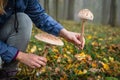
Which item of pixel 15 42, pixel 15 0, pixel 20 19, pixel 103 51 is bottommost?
pixel 103 51

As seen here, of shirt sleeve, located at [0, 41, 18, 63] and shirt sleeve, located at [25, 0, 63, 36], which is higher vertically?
shirt sleeve, located at [25, 0, 63, 36]

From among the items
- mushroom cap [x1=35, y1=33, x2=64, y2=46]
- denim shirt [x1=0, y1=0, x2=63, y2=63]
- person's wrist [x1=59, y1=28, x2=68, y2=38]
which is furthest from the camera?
person's wrist [x1=59, y1=28, x2=68, y2=38]

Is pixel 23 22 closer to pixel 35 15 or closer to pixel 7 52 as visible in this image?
pixel 35 15

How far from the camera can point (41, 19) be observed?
10.3ft

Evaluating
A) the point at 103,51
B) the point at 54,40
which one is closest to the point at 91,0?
the point at 103,51

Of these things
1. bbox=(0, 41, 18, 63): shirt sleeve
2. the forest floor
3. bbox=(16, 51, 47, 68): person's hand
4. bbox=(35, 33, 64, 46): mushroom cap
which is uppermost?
bbox=(35, 33, 64, 46): mushroom cap

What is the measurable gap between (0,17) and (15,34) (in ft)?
0.74

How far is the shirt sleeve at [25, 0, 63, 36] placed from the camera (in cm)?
309

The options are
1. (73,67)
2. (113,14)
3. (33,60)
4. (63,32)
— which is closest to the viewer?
(33,60)

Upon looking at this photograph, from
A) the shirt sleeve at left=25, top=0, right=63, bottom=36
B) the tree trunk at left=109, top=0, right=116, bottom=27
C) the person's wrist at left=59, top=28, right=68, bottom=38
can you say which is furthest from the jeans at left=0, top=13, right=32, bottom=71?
the tree trunk at left=109, top=0, right=116, bottom=27

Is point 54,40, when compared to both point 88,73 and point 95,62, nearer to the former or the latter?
point 88,73

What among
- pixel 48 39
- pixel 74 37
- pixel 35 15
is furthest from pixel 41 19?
pixel 48 39

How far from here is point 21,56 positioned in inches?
100.0

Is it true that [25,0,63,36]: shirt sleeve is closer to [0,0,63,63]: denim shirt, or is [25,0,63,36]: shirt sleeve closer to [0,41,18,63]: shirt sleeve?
[0,0,63,63]: denim shirt
